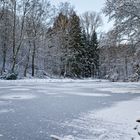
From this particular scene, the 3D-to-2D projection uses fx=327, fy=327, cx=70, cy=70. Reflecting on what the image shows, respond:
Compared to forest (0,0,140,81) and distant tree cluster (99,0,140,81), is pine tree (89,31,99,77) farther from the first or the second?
distant tree cluster (99,0,140,81)

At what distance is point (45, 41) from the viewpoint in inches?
2127

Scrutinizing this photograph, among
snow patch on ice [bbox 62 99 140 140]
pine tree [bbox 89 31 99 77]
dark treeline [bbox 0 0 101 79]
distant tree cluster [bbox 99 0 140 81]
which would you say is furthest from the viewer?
pine tree [bbox 89 31 99 77]

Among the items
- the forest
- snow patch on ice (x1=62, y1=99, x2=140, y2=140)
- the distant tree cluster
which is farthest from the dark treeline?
snow patch on ice (x1=62, y1=99, x2=140, y2=140)

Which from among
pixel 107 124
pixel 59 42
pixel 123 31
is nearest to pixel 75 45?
pixel 59 42

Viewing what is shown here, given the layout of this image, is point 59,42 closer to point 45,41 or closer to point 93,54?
point 45,41

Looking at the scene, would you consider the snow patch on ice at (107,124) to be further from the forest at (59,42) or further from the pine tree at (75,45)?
the pine tree at (75,45)

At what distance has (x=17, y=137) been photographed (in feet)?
24.3

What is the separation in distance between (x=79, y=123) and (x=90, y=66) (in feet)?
187

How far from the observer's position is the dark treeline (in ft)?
151

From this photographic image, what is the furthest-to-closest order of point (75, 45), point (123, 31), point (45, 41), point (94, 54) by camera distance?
point (94, 54)
point (75, 45)
point (45, 41)
point (123, 31)

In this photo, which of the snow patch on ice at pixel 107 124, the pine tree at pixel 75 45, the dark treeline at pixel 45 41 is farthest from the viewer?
the pine tree at pixel 75 45

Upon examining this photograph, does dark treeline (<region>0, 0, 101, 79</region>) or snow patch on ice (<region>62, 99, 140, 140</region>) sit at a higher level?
dark treeline (<region>0, 0, 101, 79</region>)

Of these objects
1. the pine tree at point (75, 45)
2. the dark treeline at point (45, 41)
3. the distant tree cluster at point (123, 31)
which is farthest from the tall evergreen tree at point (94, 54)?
the distant tree cluster at point (123, 31)

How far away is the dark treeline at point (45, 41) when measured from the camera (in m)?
46.0
